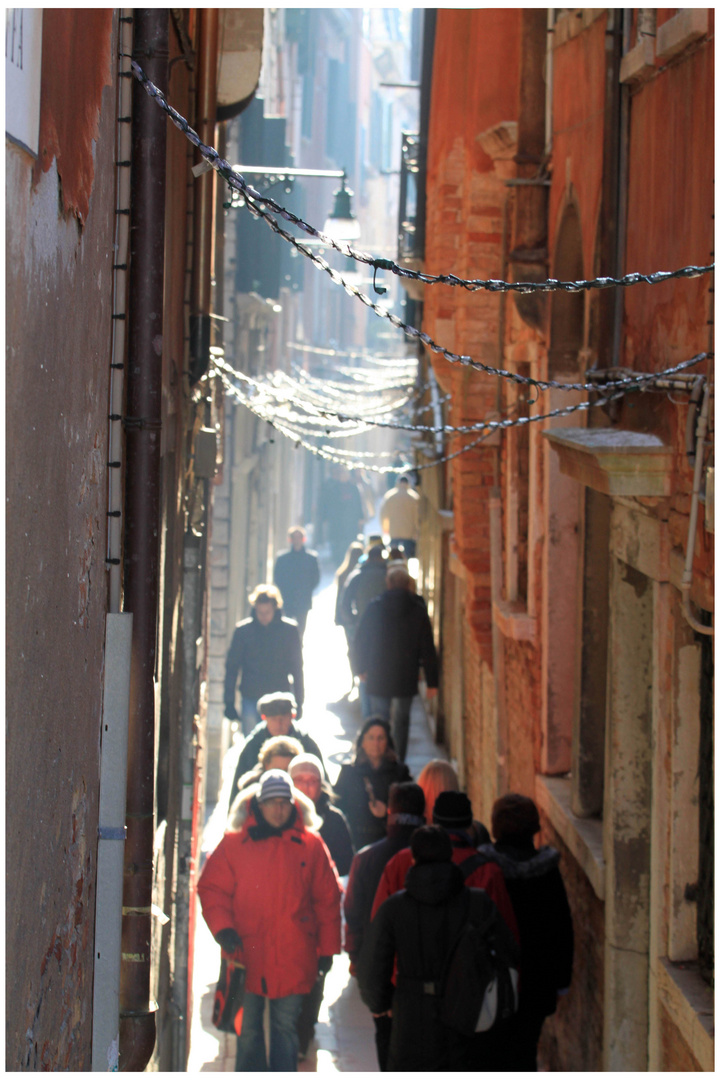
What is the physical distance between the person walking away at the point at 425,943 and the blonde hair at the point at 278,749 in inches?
68.4

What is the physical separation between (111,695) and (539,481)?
4.75 metres

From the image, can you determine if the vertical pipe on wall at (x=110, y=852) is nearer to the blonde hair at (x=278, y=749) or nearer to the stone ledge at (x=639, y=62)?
the stone ledge at (x=639, y=62)

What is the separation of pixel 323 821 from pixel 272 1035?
1.33 meters

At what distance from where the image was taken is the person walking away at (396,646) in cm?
1018

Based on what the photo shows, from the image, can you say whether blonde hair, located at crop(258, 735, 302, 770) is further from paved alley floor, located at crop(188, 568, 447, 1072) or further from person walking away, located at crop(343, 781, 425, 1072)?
paved alley floor, located at crop(188, 568, 447, 1072)

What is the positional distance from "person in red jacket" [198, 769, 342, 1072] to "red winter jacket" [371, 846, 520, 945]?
0.67 ft

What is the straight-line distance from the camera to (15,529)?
2.45 m

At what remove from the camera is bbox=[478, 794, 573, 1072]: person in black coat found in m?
5.68

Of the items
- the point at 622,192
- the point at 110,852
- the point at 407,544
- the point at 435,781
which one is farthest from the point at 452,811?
the point at 407,544

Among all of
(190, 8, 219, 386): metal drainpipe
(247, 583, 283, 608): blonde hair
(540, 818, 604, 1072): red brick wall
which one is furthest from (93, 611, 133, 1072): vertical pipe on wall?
(247, 583, 283, 608): blonde hair

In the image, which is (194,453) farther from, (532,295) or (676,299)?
(676,299)

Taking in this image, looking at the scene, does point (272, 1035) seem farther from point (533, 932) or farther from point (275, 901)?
point (533, 932)

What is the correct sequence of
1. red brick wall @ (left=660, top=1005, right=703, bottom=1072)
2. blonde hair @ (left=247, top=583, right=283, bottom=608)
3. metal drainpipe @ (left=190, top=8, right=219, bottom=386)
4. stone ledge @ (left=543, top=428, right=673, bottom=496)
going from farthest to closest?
blonde hair @ (left=247, top=583, right=283, bottom=608) < metal drainpipe @ (left=190, top=8, right=219, bottom=386) < stone ledge @ (left=543, top=428, right=673, bottom=496) < red brick wall @ (left=660, top=1005, right=703, bottom=1072)

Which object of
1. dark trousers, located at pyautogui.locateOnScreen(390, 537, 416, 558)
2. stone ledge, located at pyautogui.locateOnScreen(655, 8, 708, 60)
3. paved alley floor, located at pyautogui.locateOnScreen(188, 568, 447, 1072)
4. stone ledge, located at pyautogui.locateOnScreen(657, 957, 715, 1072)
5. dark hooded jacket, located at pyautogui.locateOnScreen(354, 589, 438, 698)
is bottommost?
paved alley floor, located at pyautogui.locateOnScreen(188, 568, 447, 1072)
